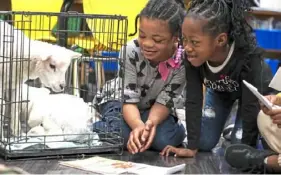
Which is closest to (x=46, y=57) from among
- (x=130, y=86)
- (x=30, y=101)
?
(x=30, y=101)

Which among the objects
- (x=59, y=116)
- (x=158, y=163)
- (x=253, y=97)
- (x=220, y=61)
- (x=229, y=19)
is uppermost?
(x=229, y=19)

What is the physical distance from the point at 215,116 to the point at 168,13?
461 millimetres

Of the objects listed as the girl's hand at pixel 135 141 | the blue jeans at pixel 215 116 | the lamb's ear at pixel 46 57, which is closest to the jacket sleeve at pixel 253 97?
the blue jeans at pixel 215 116

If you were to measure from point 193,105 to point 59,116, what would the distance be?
0.45 meters

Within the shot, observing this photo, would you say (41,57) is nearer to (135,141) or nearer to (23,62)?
(23,62)

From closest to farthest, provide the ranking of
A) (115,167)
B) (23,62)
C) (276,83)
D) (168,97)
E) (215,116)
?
(115,167) → (276,83) → (23,62) → (168,97) → (215,116)

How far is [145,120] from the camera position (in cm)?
191

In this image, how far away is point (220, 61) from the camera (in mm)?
1776

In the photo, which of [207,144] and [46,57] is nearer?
[46,57]

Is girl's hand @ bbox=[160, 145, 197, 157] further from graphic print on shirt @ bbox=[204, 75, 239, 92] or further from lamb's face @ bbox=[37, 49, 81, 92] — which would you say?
lamb's face @ bbox=[37, 49, 81, 92]

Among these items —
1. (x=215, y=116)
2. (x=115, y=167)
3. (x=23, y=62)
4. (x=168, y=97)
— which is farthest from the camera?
(x=215, y=116)

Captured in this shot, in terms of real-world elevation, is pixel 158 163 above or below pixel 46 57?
below

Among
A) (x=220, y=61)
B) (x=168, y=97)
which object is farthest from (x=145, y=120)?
(x=220, y=61)

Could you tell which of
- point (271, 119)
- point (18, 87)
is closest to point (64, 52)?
point (18, 87)
